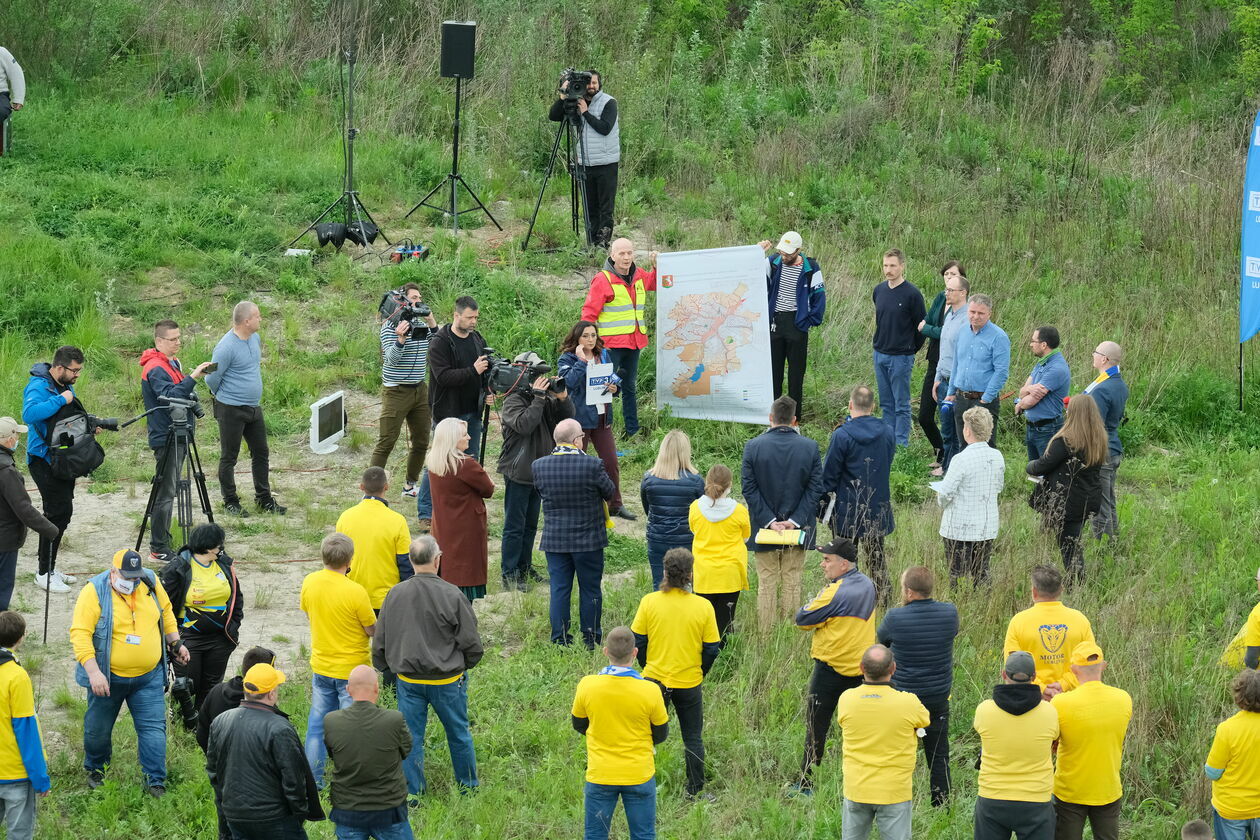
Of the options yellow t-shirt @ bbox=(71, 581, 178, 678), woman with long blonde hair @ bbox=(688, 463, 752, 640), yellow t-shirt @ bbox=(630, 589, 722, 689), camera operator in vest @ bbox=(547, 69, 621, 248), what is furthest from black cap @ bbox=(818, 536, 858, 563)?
camera operator in vest @ bbox=(547, 69, 621, 248)

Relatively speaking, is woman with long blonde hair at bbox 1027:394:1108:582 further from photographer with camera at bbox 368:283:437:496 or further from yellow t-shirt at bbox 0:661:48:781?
yellow t-shirt at bbox 0:661:48:781

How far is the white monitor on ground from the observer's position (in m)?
11.8

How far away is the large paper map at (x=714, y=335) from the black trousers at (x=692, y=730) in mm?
5792

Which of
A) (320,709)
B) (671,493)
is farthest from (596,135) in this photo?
(320,709)

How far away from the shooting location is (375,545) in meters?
8.43

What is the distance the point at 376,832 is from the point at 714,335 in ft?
24.6

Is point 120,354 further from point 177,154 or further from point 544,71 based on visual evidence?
point 544,71

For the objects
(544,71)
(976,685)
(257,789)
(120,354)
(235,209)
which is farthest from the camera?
(544,71)

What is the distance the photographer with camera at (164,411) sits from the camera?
1009cm

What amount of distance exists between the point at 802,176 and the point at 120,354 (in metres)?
8.64

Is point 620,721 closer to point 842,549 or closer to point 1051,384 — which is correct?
point 842,549

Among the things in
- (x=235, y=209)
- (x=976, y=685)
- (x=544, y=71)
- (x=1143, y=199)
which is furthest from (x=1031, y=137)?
(x=976, y=685)

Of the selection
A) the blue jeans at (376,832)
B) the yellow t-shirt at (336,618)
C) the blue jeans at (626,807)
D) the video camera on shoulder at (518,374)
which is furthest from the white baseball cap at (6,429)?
the blue jeans at (626,807)

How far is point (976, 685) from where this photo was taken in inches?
352
